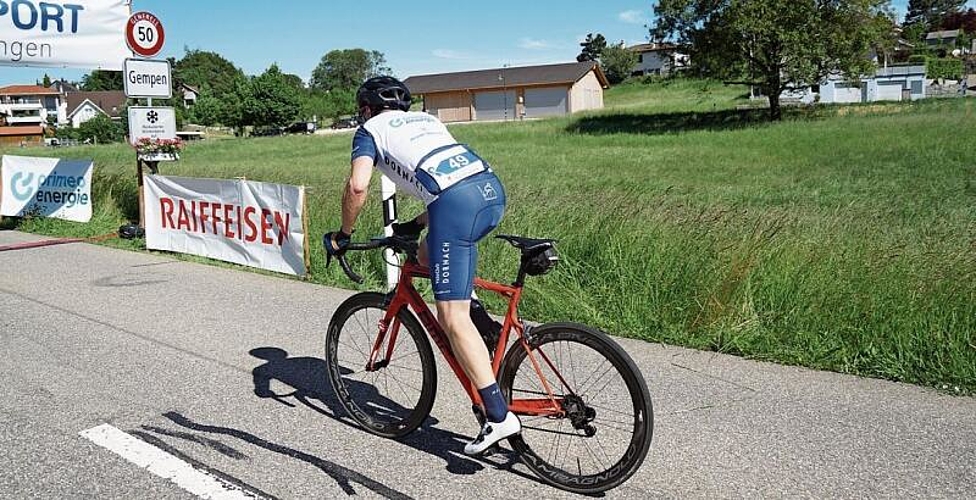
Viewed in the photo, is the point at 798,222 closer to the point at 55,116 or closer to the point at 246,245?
the point at 246,245

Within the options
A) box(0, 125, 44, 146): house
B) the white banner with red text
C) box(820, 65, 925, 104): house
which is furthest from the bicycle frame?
box(0, 125, 44, 146): house

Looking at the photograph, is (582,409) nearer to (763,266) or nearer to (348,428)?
(348,428)

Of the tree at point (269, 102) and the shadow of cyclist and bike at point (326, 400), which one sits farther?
the tree at point (269, 102)

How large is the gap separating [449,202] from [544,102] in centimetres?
7947

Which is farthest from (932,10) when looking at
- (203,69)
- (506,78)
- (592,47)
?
(203,69)

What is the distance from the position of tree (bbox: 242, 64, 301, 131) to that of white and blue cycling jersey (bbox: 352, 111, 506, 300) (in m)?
89.2

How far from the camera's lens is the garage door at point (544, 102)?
8012cm

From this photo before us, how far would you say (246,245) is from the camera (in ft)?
33.0

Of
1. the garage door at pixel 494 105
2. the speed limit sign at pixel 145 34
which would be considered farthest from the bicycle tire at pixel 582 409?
the garage door at pixel 494 105

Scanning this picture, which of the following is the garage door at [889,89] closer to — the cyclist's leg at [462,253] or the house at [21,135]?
the cyclist's leg at [462,253]

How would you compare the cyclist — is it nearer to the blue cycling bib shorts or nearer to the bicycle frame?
the blue cycling bib shorts

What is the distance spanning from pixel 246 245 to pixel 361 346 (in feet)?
19.3

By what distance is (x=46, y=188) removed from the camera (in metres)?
14.6

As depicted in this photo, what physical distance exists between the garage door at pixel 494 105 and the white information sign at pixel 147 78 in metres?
70.0
